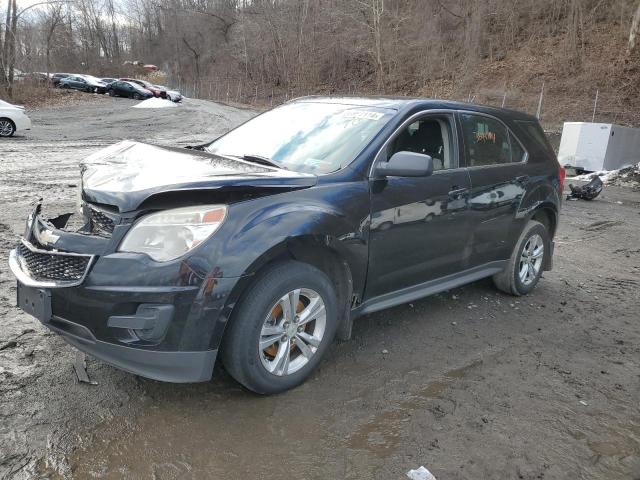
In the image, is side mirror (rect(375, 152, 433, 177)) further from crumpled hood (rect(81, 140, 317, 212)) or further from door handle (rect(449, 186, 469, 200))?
door handle (rect(449, 186, 469, 200))

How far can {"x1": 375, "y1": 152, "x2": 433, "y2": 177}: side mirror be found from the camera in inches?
140

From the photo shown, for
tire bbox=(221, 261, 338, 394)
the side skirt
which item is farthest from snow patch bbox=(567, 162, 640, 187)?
tire bbox=(221, 261, 338, 394)

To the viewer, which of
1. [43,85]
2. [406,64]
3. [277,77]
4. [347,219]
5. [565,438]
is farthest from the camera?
[277,77]

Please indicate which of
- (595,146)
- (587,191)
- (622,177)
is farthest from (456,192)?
(595,146)

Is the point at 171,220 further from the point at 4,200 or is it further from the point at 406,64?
the point at 406,64

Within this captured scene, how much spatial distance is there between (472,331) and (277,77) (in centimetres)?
5435

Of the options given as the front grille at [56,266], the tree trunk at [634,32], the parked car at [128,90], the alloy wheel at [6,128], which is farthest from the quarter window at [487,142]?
the parked car at [128,90]

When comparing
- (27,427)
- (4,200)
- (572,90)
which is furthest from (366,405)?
(572,90)

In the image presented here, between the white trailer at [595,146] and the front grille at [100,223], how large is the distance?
15.7 metres

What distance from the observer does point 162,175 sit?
308 cm

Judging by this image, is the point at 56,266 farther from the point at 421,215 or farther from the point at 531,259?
the point at 531,259

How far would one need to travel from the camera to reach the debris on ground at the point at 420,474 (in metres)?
2.65

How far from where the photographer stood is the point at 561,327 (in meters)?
4.70

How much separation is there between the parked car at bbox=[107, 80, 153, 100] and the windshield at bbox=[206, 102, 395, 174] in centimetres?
4120
